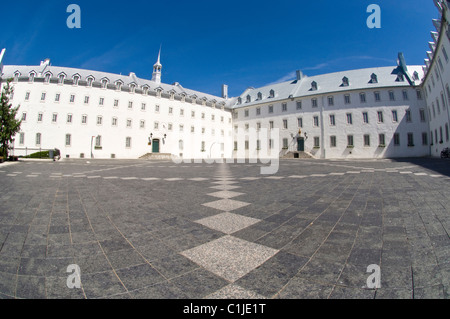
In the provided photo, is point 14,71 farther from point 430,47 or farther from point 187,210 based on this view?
point 430,47

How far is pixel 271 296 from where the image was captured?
4.81 ft

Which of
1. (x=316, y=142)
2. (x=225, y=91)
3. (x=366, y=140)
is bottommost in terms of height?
(x=366, y=140)

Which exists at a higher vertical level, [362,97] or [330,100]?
[330,100]

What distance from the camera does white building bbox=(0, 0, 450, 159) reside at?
1158 inches

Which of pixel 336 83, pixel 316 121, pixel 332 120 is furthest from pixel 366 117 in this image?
pixel 336 83

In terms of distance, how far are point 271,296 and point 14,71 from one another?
5009 cm

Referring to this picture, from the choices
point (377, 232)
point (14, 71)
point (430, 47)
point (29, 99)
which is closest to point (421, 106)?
point (430, 47)

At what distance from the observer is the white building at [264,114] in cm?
2941

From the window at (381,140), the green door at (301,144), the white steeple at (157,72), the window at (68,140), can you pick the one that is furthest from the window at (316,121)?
the window at (68,140)

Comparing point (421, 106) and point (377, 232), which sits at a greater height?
point (421, 106)

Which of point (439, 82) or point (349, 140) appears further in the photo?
point (349, 140)

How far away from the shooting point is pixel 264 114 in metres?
42.2

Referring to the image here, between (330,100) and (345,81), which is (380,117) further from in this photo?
(345,81)

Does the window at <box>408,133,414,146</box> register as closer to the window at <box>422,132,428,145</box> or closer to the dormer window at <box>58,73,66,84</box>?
the window at <box>422,132,428,145</box>
